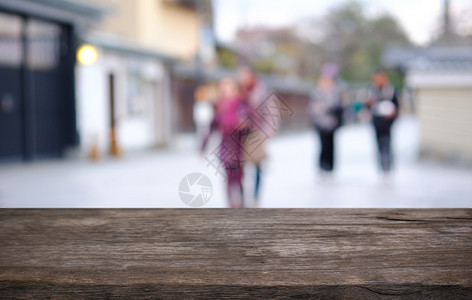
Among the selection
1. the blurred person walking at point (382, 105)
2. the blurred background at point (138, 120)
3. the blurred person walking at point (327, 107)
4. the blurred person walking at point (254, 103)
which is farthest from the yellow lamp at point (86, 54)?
the blurred person walking at point (254, 103)

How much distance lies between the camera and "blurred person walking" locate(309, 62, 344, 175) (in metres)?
7.89

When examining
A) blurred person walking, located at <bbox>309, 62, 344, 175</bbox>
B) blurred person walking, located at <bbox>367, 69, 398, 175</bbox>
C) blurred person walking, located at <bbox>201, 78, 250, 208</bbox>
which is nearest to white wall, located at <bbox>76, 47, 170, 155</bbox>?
blurred person walking, located at <bbox>309, 62, 344, 175</bbox>

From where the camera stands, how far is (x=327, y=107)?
8.10 metres

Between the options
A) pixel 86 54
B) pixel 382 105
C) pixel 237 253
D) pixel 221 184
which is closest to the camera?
pixel 237 253

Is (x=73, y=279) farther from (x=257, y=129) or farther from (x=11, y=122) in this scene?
(x=11, y=122)

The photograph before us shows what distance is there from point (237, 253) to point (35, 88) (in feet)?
37.6

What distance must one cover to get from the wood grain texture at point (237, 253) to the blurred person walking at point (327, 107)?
6.63 metres

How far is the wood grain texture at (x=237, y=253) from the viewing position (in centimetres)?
86

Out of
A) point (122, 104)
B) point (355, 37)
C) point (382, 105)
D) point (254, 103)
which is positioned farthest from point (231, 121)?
point (355, 37)

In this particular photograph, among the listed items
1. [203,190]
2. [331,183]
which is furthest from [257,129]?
[331,183]

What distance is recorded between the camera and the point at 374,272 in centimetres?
89

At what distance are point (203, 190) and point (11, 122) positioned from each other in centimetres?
1043

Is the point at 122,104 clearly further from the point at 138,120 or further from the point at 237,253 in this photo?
the point at 237,253

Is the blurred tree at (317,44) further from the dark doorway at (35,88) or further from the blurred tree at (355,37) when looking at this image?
the dark doorway at (35,88)
